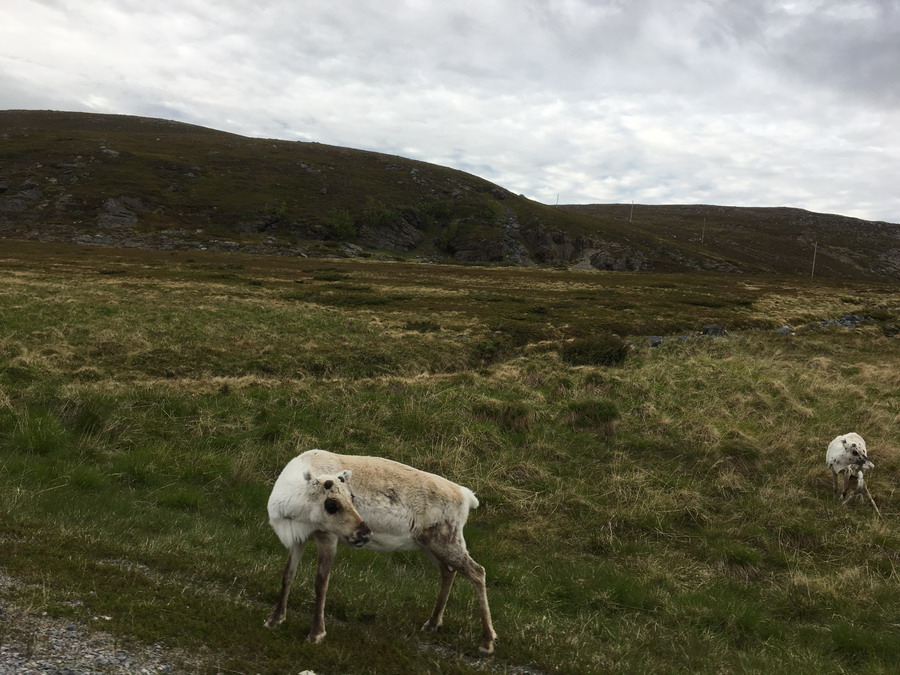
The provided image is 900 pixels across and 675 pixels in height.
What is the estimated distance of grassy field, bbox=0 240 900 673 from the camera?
19.4ft

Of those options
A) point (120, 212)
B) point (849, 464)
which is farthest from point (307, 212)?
point (849, 464)

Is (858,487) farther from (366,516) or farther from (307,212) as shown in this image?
(307,212)

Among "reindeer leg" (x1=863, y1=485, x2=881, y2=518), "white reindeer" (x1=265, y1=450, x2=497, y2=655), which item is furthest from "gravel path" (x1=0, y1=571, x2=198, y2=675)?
"reindeer leg" (x1=863, y1=485, x2=881, y2=518)

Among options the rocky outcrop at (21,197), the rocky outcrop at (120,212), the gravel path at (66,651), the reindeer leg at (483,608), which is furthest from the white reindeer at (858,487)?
the rocky outcrop at (21,197)

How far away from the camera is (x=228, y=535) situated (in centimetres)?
825

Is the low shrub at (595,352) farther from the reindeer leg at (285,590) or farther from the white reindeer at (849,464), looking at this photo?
the reindeer leg at (285,590)

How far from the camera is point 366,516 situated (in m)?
5.90

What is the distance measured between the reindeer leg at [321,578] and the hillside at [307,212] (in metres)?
94.8

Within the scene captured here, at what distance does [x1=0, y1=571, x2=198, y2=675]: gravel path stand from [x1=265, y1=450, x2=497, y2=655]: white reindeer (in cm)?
115

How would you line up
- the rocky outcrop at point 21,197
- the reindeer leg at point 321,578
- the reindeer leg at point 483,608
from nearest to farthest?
1. the reindeer leg at point 321,578
2. the reindeer leg at point 483,608
3. the rocky outcrop at point 21,197

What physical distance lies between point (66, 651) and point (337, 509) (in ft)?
8.22

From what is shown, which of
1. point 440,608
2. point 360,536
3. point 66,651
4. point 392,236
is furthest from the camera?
point 392,236

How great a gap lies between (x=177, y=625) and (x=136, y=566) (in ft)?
5.91

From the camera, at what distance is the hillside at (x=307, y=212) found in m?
101
